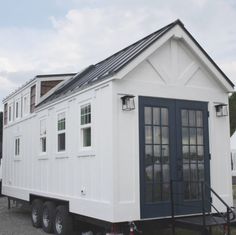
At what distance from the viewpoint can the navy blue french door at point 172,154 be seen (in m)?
8.52

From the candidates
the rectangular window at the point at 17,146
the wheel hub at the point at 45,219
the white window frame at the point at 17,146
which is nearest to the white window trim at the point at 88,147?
the wheel hub at the point at 45,219

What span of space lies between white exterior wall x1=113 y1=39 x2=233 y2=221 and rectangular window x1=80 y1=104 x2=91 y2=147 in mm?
1185

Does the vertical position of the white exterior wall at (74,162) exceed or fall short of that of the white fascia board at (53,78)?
it falls short

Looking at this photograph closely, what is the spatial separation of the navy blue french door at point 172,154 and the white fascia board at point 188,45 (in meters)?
0.74

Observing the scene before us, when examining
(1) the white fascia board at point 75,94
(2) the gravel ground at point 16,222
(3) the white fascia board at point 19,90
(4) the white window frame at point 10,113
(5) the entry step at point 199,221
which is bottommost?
(2) the gravel ground at point 16,222

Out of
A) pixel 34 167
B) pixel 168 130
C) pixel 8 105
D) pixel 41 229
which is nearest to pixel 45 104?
pixel 34 167

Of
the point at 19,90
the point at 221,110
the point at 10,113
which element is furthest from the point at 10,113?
the point at 221,110

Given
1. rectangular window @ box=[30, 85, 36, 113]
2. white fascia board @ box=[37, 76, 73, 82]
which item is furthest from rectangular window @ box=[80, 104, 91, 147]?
white fascia board @ box=[37, 76, 73, 82]

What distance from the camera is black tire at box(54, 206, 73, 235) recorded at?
9.71m

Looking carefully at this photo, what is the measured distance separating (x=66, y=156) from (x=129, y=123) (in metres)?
2.54

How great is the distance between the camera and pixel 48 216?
10852mm

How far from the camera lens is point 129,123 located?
8414 mm

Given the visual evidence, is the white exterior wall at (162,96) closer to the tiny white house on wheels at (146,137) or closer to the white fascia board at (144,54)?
the tiny white house on wheels at (146,137)

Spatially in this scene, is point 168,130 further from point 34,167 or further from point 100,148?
point 34,167
